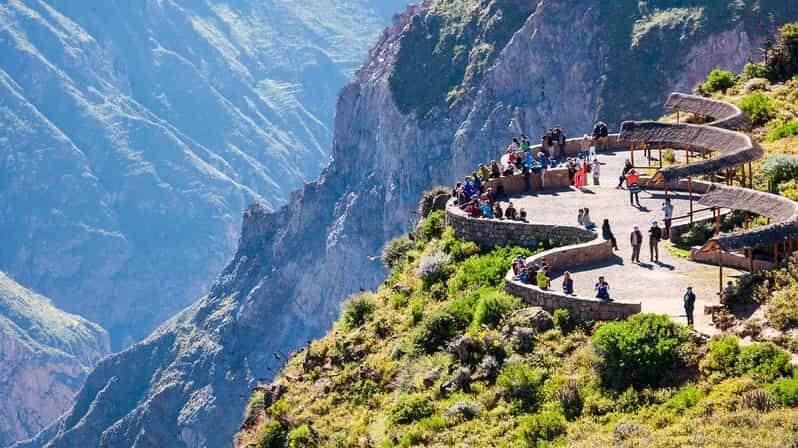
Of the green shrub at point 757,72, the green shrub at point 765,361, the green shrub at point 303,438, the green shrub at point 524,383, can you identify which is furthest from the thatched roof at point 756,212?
the green shrub at point 757,72

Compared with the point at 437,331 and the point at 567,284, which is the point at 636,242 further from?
the point at 437,331

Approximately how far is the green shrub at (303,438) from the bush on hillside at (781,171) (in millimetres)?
17338

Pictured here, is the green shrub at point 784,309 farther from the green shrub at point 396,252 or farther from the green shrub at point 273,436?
the green shrub at point 396,252

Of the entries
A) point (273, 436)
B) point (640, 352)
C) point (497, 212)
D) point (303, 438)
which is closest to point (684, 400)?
point (640, 352)

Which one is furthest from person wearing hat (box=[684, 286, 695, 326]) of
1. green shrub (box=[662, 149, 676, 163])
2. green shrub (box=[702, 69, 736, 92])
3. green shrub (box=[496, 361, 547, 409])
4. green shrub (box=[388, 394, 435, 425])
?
green shrub (box=[702, 69, 736, 92])

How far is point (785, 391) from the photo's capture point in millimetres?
31516

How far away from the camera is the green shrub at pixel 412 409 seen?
39.5 metres

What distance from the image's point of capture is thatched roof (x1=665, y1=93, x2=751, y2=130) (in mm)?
57344

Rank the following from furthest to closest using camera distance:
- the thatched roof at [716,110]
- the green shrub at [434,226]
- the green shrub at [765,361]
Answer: the thatched roof at [716,110], the green shrub at [434,226], the green shrub at [765,361]

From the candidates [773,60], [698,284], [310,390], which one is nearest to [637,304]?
[698,284]

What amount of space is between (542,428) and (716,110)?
28451 millimetres

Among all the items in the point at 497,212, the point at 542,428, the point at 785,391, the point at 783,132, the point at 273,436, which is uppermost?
the point at 783,132

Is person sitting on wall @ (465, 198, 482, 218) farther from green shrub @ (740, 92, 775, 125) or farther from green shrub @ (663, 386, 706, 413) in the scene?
green shrub @ (663, 386, 706, 413)

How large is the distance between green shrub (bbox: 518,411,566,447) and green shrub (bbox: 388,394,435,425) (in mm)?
4634
